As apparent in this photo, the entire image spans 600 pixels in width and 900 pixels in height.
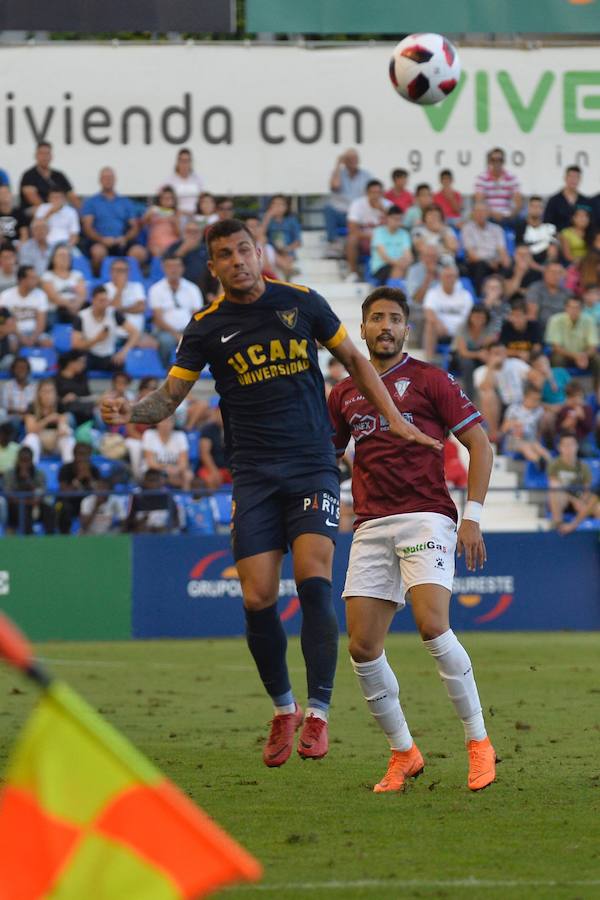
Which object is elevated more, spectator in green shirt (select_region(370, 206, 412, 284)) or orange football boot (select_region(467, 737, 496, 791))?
orange football boot (select_region(467, 737, 496, 791))

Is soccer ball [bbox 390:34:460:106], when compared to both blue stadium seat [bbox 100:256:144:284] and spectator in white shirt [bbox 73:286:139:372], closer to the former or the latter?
spectator in white shirt [bbox 73:286:139:372]

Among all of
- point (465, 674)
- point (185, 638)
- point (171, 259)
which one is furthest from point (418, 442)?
point (171, 259)

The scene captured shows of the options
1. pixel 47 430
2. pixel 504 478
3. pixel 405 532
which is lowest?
pixel 504 478

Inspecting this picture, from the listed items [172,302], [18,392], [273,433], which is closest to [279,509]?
[273,433]

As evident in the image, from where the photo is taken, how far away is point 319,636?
777 cm

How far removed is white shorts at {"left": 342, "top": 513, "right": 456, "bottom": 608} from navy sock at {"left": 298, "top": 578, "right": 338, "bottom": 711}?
6.5 inches

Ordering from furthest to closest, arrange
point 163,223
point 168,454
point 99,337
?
point 163,223 < point 99,337 < point 168,454

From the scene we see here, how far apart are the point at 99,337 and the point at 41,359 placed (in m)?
0.77

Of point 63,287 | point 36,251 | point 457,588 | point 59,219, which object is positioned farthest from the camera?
point 59,219

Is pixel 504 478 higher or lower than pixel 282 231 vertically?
lower

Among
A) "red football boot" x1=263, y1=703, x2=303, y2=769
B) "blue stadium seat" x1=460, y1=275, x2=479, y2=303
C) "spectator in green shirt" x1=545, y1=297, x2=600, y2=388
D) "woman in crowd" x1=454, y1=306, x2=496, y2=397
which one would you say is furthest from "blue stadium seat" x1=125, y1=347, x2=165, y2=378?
"red football boot" x1=263, y1=703, x2=303, y2=769

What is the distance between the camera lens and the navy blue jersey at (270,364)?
779 centimetres

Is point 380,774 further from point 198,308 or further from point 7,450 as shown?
point 198,308

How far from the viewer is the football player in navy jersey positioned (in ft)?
25.4
